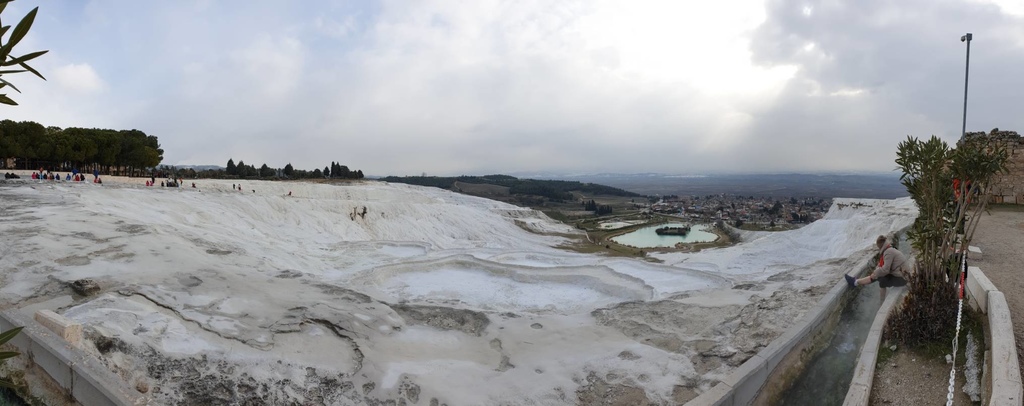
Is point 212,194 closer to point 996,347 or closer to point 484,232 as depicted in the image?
point 484,232

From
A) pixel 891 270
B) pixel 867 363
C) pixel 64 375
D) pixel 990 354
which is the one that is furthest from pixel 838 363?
pixel 64 375

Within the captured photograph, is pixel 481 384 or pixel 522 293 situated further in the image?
pixel 522 293

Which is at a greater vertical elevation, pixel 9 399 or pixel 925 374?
pixel 9 399

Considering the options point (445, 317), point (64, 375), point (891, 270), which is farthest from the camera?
point (445, 317)

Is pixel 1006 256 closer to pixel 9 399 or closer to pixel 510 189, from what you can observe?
pixel 9 399

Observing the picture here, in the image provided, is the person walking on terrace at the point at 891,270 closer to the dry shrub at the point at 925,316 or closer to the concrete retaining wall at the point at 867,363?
the concrete retaining wall at the point at 867,363

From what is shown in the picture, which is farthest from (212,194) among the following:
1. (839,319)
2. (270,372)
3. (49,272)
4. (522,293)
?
(839,319)

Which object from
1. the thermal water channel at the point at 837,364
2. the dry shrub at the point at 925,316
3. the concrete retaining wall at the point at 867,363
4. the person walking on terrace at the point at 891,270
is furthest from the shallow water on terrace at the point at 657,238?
the dry shrub at the point at 925,316

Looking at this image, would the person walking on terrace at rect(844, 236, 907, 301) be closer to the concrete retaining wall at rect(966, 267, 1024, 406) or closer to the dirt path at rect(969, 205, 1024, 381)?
the dirt path at rect(969, 205, 1024, 381)
